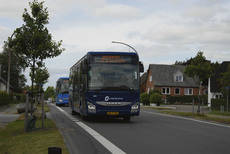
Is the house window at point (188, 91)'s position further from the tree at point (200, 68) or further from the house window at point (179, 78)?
the tree at point (200, 68)

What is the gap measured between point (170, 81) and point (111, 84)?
65421mm

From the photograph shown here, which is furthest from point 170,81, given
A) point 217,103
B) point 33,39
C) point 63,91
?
point 33,39

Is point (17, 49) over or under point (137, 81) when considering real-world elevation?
over

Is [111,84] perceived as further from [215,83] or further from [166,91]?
[166,91]

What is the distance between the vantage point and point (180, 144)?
1015cm

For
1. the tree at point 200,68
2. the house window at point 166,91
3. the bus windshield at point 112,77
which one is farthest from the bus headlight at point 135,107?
the house window at point 166,91

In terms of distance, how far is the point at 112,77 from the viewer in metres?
17.4

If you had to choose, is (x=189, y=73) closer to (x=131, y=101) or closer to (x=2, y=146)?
(x=131, y=101)

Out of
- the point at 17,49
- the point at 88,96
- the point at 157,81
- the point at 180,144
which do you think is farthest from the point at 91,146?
the point at 157,81

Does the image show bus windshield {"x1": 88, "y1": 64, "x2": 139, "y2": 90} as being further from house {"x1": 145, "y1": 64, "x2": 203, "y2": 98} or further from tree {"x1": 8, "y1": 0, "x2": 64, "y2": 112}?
house {"x1": 145, "y1": 64, "x2": 203, "y2": 98}

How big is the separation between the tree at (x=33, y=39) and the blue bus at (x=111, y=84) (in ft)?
Result: 8.49

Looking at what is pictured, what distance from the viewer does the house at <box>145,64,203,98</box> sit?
81125mm

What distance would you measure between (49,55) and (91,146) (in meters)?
10.6

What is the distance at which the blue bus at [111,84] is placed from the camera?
17.3 metres
